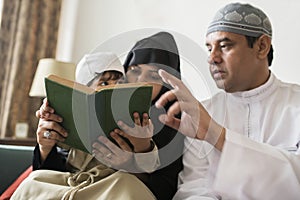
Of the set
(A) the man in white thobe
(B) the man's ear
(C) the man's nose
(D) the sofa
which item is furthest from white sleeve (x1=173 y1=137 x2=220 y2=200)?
(D) the sofa

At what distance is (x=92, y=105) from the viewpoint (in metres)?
1.22

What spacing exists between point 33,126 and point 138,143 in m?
2.11

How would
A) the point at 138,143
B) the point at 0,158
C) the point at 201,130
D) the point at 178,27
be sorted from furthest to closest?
the point at 178,27
the point at 0,158
the point at 138,143
the point at 201,130

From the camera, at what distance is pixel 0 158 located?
2.02 metres

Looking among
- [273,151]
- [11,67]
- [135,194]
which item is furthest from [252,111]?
[11,67]

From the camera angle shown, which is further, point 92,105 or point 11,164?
point 11,164

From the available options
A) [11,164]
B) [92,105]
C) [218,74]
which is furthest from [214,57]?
[11,164]

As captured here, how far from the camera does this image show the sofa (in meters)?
2.00

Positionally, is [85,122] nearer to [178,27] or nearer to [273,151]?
[273,151]

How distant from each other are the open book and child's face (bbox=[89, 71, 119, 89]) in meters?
0.22

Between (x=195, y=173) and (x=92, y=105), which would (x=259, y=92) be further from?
(x=92, y=105)

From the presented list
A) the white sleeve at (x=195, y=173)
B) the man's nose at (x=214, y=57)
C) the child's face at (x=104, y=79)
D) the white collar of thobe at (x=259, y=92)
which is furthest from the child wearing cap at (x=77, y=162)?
the white collar of thobe at (x=259, y=92)

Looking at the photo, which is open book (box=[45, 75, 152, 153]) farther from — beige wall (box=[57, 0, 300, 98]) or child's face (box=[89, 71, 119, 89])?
beige wall (box=[57, 0, 300, 98])

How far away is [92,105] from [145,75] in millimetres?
404
